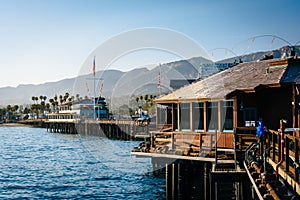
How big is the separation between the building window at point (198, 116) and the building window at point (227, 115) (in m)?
1.66

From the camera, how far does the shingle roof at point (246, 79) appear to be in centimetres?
2419

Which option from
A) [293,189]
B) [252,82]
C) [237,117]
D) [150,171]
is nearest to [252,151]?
[237,117]

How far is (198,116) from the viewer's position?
26.2 metres

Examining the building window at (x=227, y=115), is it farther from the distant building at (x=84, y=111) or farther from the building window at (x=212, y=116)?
the distant building at (x=84, y=111)

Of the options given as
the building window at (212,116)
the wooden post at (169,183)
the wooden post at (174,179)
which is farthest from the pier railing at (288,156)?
the building window at (212,116)

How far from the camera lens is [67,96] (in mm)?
177000

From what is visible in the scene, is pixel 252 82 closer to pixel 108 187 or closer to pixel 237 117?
pixel 237 117

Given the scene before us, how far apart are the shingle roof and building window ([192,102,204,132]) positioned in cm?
61

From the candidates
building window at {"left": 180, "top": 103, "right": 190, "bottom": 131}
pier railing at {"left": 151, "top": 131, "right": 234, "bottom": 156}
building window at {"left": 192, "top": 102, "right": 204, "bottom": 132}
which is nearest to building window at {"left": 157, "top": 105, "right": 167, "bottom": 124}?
building window at {"left": 180, "top": 103, "right": 190, "bottom": 131}

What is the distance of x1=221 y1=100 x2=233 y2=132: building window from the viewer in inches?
967

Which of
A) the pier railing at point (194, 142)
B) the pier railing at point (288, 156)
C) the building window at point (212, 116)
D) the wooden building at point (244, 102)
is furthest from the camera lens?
the building window at point (212, 116)

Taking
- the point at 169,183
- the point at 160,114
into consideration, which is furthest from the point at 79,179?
the point at 160,114

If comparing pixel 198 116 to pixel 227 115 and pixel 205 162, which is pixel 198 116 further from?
pixel 205 162

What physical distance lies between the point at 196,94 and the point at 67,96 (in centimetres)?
15537
